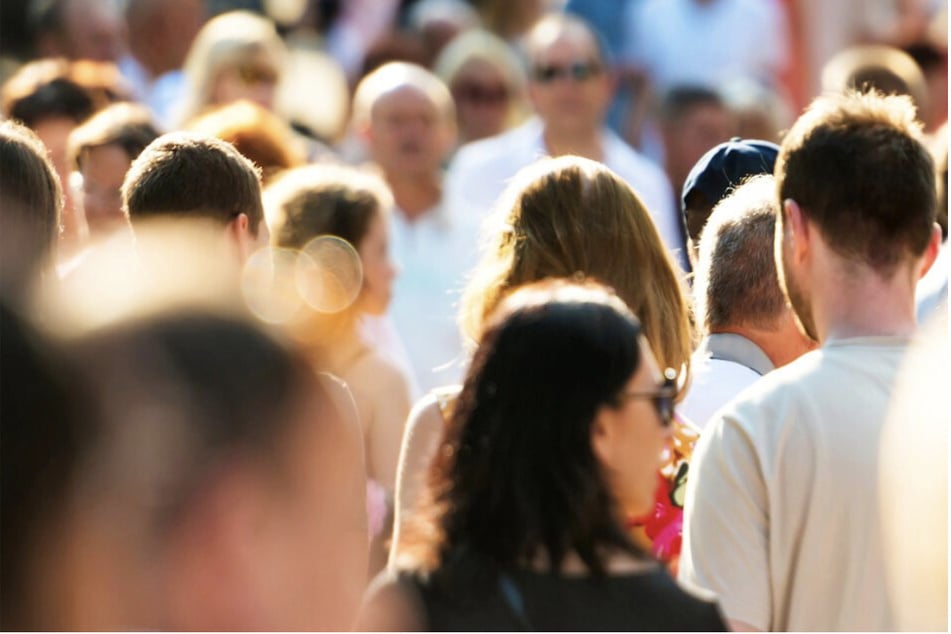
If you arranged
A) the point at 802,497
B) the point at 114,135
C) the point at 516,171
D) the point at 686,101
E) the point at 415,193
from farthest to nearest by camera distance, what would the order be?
the point at 686,101
the point at 516,171
the point at 415,193
the point at 114,135
the point at 802,497

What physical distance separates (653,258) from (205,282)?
7.43 ft

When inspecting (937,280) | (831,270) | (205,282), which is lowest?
(937,280)

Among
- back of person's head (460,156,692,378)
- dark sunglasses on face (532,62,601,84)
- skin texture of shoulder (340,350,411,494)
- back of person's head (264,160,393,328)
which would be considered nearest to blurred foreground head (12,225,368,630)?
back of person's head (460,156,692,378)

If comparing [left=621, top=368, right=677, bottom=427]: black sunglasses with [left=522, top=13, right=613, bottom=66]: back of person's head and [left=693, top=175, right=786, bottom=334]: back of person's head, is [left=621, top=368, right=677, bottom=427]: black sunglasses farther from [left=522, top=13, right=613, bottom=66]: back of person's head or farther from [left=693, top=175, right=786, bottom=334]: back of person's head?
[left=522, top=13, right=613, bottom=66]: back of person's head

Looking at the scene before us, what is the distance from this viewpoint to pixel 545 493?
2.27 metres

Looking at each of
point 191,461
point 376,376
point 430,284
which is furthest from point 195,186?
point 430,284

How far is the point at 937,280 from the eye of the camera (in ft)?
14.3

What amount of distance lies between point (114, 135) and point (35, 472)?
333 cm

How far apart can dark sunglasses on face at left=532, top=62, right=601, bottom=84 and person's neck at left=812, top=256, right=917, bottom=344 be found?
16.4ft

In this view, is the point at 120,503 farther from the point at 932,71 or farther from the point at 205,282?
the point at 932,71

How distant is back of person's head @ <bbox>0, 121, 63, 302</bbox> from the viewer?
117 inches

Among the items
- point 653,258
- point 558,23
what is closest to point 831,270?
point 653,258

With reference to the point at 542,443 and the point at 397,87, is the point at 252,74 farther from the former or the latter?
the point at 542,443

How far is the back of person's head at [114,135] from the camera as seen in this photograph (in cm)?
506
